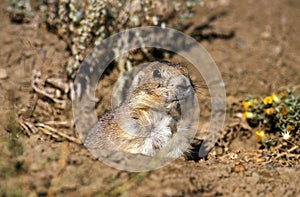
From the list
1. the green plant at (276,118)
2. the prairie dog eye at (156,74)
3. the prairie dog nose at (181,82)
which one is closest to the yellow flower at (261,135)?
the green plant at (276,118)

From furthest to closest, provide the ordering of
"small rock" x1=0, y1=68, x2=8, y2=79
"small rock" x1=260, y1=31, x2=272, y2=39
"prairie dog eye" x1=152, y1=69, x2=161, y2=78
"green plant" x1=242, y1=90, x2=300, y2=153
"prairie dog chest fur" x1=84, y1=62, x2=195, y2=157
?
"small rock" x1=260, y1=31, x2=272, y2=39
"small rock" x1=0, y1=68, x2=8, y2=79
"green plant" x1=242, y1=90, x2=300, y2=153
"prairie dog eye" x1=152, y1=69, x2=161, y2=78
"prairie dog chest fur" x1=84, y1=62, x2=195, y2=157

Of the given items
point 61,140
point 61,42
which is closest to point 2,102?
point 61,140

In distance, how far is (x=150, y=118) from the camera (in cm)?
416

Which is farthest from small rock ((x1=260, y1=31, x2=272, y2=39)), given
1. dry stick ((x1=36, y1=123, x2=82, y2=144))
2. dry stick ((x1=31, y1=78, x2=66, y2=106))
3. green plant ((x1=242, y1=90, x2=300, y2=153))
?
dry stick ((x1=36, y1=123, x2=82, y2=144))

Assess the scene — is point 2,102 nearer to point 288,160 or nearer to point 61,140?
point 61,140

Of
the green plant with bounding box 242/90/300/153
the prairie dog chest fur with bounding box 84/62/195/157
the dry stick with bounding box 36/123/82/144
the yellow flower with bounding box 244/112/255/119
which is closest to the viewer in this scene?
the prairie dog chest fur with bounding box 84/62/195/157

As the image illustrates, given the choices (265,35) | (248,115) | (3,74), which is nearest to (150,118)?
(248,115)

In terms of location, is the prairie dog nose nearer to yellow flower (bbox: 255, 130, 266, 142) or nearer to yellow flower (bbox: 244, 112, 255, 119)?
yellow flower (bbox: 255, 130, 266, 142)

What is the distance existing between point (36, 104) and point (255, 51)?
2958mm

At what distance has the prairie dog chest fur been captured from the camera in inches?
161

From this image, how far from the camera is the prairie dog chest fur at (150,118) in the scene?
4.08 m

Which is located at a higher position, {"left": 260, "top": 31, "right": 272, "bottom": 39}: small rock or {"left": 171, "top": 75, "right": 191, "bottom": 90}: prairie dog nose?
{"left": 260, "top": 31, "right": 272, "bottom": 39}: small rock

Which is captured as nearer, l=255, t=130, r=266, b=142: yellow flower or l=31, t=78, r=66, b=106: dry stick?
l=255, t=130, r=266, b=142: yellow flower

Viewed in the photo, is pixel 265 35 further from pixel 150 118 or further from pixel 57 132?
pixel 57 132
